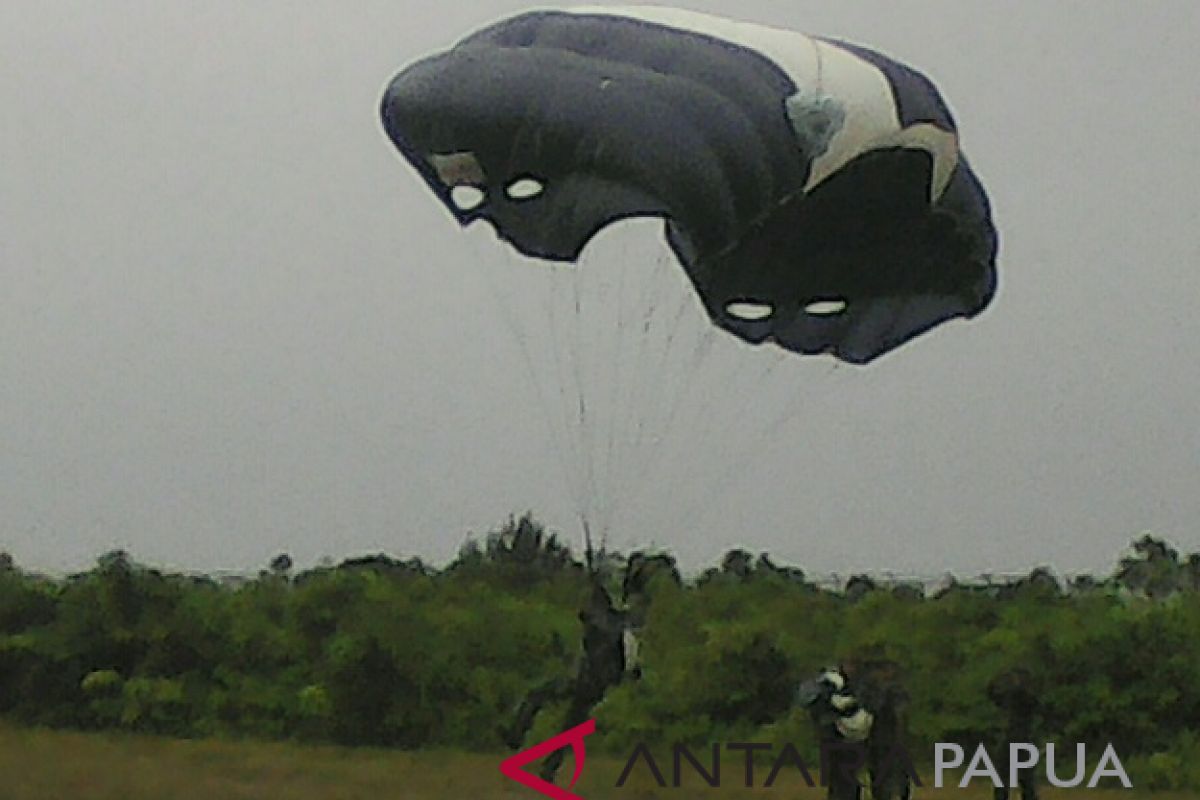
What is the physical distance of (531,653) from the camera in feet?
64.9

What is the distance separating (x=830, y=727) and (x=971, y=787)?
715cm

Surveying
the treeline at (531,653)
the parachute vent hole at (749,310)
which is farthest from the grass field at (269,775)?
the parachute vent hole at (749,310)

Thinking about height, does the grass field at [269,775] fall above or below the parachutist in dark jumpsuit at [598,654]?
below

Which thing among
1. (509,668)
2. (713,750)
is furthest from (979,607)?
(509,668)

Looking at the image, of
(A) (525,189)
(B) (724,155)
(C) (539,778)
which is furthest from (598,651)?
(C) (539,778)

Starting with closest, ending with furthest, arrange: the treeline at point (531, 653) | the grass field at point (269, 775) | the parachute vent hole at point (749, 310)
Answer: the parachute vent hole at point (749, 310)
the grass field at point (269, 775)
the treeline at point (531, 653)

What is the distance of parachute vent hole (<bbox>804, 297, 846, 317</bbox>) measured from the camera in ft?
34.6

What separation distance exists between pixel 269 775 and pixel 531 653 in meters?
3.95

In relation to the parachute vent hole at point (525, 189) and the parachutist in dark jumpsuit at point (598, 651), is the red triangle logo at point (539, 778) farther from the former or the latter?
the parachute vent hole at point (525, 189)

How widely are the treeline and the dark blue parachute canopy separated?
21.4ft

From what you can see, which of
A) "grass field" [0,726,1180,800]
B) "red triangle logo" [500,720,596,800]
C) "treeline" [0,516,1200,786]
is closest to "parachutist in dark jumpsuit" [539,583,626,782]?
"red triangle logo" [500,720,596,800]

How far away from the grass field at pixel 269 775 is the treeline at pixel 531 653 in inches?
25.4

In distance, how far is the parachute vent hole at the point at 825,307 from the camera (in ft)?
34.6

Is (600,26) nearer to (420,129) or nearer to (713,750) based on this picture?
(420,129)
